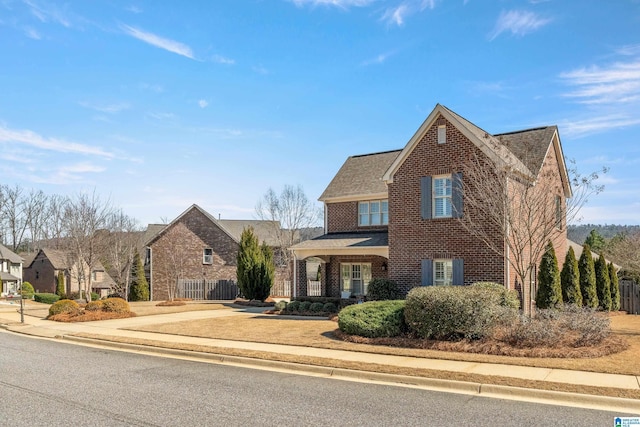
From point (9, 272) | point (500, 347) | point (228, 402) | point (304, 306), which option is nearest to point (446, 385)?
point (500, 347)

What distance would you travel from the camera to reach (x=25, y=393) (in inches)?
387

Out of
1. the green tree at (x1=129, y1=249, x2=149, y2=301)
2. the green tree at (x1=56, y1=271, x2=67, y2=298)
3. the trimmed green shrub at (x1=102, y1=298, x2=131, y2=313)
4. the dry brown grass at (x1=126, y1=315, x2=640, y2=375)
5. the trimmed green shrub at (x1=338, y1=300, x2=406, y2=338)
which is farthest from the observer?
the green tree at (x1=56, y1=271, x2=67, y2=298)

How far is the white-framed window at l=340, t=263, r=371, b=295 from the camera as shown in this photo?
26266 mm

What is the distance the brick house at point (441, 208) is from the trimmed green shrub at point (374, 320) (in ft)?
14.3

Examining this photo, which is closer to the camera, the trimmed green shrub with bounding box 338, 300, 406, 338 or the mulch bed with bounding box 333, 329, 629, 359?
the mulch bed with bounding box 333, 329, 629, 359

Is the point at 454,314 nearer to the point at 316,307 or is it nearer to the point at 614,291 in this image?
the point at 316,307

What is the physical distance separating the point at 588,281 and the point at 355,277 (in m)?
11.1

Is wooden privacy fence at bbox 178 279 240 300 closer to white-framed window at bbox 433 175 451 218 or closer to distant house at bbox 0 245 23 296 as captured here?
white-framed window at bbox 433 175 451 218

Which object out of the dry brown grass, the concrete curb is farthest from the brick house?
the concrete curb

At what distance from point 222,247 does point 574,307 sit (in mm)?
32614

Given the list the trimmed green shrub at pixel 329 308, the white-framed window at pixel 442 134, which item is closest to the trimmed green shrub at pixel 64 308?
the trimmed green shrub at pixel 329 308

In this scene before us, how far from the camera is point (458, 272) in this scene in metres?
19.9

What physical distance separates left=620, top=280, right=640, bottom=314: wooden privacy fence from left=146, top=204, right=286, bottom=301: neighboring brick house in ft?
88.9

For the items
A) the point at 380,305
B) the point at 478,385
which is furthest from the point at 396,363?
the point at 380,305
